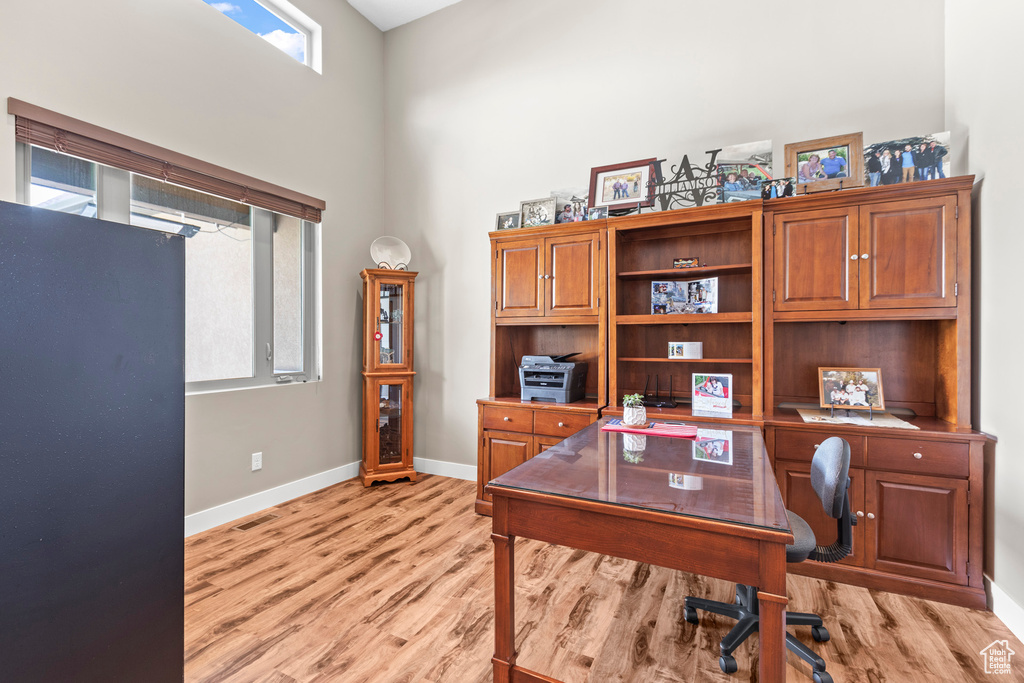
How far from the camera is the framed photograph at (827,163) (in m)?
2.46

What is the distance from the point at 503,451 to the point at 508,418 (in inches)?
9.6

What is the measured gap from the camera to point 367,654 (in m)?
1.79

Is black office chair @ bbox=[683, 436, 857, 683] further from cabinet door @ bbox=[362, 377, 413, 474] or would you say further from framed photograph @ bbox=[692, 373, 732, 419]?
cabinet door @ bbox=[362, 377, 413, 474]

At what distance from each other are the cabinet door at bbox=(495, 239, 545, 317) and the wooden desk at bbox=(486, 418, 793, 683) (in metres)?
1.67

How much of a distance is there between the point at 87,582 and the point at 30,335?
0.55 meters

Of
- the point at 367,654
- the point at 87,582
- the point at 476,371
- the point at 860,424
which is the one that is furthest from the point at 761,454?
the point at 476,371

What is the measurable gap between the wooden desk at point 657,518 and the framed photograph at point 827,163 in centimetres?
168

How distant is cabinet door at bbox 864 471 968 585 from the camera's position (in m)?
2.11

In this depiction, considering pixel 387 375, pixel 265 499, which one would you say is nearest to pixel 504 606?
pixel 265 499

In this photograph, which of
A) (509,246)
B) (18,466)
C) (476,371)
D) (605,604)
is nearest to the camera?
(18,466)

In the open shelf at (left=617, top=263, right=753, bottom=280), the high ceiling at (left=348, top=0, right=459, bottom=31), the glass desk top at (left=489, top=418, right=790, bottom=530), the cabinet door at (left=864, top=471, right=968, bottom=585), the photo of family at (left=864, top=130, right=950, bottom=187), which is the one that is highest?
the high ceiling at (left=348, top=0, right=459, bottom=31)

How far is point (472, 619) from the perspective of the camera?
1996 mm

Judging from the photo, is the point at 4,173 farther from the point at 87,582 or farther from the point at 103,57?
the point at 87,582

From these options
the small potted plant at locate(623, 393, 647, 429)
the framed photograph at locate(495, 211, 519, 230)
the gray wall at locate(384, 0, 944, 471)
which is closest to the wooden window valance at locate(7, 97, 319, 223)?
the gray wall at locate(384, 0, 944, 471)
